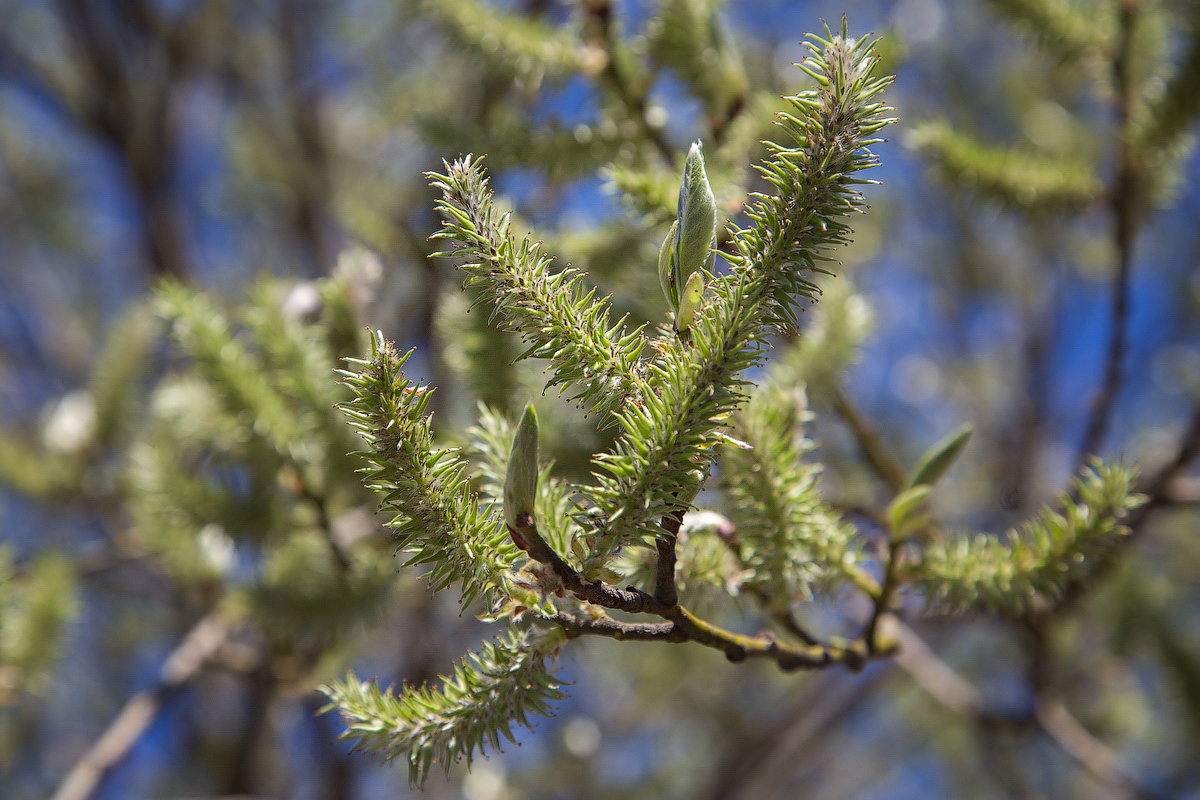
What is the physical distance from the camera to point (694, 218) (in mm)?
515

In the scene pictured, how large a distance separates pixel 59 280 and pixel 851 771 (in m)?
3.90

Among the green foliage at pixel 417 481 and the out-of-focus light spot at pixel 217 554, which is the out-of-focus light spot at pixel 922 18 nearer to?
the out-of-focus light spot at pixel 217 554

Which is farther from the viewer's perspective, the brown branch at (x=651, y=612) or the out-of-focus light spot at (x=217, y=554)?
the out-of-focus light spot at (x=217, y=554)

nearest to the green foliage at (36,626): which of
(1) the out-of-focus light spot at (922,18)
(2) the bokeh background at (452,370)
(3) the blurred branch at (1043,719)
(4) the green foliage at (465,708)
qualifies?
(2) the bokeh background at (452,370)

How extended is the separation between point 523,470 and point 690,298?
0.15 meters

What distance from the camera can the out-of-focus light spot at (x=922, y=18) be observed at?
2.76 metres

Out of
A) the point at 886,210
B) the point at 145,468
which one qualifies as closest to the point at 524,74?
the point at 145,468

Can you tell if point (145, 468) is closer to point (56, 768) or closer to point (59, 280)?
point (56, 768)

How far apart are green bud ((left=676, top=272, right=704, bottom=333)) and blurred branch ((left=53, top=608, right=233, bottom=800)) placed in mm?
1189

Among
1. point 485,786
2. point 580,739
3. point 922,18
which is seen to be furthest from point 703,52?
point 922,18

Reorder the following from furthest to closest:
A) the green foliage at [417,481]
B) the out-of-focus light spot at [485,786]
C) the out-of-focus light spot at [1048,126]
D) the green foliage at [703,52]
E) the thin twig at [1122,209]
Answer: the out-of-focus light spot at [1048,126] < the out-of-focus light spot at [485,786] < the thin twig at [1122,209] < the green foliage at [703,52] < the green foliage at [417,481]

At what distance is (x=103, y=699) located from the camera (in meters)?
3.31

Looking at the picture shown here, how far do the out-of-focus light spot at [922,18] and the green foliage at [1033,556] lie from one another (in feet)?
7.88

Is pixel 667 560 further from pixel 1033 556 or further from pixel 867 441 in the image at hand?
pixel 867 441
